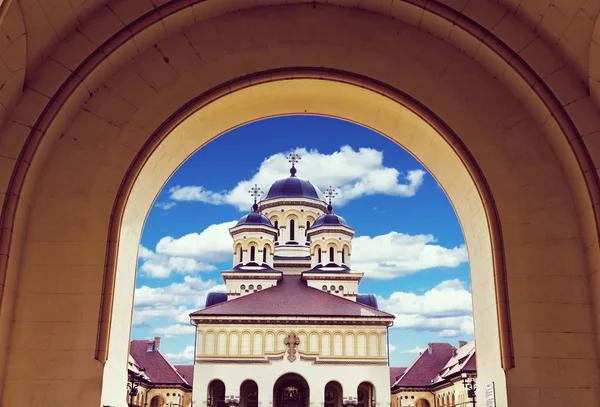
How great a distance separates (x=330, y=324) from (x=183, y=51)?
39440 mm

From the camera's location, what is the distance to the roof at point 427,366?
54562mm

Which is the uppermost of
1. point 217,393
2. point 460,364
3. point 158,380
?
point 460,364

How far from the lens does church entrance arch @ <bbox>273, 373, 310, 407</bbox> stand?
47463mm

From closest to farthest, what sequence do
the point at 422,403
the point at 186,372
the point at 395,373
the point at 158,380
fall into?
the point at 158,380, the point at 422,403, the point at 186,372, the point at 395,373

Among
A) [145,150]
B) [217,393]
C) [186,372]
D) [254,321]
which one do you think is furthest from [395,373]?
[145,150]

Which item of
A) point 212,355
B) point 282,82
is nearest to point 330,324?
point 212,355

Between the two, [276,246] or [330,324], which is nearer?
[330,324]

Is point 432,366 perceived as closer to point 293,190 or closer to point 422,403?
point 422,403

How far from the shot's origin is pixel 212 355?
4438 cm

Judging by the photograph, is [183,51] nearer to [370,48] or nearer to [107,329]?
[370,48]

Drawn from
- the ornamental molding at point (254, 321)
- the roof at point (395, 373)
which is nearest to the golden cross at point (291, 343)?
the ornamental molding at point (254, 321)

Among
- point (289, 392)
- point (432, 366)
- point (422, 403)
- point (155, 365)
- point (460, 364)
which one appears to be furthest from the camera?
point (432, 366)

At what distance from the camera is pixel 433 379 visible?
179 ft

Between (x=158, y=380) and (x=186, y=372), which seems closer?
(x=158, y=380)
